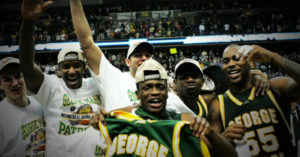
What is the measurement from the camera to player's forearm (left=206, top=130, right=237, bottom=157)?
134cm

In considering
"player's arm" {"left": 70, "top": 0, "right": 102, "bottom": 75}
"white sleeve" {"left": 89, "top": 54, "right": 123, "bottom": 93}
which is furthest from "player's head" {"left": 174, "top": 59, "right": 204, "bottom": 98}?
"player's arm" {"left": 70, "top": 0, "right": 102, "bottom": 75}

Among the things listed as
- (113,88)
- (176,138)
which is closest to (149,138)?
(176,138)

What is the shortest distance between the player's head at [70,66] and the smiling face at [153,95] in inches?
34.3

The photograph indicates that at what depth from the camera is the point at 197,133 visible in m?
1.26

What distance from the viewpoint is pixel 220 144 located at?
4.40ft

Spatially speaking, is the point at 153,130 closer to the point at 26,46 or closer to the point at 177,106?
the point at 177,106

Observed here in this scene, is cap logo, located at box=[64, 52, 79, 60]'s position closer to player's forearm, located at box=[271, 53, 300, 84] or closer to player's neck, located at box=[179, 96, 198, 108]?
player's neck, located at box=[179, 96, 198, 108]

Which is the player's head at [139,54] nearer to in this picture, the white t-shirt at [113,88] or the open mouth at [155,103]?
the white t-shirt at [113,88]

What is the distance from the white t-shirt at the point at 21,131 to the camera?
199 centimetres

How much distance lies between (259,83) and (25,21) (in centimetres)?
226

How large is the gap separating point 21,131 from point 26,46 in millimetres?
888

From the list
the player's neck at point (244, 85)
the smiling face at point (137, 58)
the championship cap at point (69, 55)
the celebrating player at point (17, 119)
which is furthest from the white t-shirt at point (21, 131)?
the player's neck at point (244, 85)

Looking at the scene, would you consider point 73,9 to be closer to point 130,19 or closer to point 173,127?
point 173,127

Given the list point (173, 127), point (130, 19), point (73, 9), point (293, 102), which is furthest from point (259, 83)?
point (130, 19)
